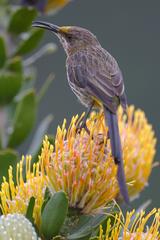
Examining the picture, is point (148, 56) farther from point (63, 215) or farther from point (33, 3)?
→ point (63, 215)

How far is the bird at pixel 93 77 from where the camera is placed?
3.42 meters

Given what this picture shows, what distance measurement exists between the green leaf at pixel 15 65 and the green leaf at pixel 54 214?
4.22ft

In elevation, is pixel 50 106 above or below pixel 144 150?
above

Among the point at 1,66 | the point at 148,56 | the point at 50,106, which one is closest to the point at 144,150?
the point at 1,66

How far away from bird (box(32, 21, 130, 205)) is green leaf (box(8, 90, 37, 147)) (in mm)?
237

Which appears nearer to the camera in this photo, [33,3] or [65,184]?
[65,184]

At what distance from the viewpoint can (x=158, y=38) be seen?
1127 centimetres

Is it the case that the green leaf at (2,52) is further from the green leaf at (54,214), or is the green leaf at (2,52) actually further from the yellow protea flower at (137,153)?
the green leaf at (54,214)

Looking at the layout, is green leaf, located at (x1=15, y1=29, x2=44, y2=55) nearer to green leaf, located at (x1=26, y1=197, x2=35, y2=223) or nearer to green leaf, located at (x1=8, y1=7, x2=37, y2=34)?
green leaf, located at (x1=8, y1=7, x2=37, y2=34)

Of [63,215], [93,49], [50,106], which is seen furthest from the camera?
[50,106]

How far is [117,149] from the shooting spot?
3.01m

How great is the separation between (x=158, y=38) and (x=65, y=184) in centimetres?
847

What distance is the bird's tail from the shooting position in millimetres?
2863

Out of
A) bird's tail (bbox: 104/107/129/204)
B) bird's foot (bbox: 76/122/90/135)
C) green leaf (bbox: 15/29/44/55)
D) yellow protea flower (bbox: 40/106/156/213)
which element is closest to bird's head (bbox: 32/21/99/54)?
green leaf (bbox: 15/29/44/55)
